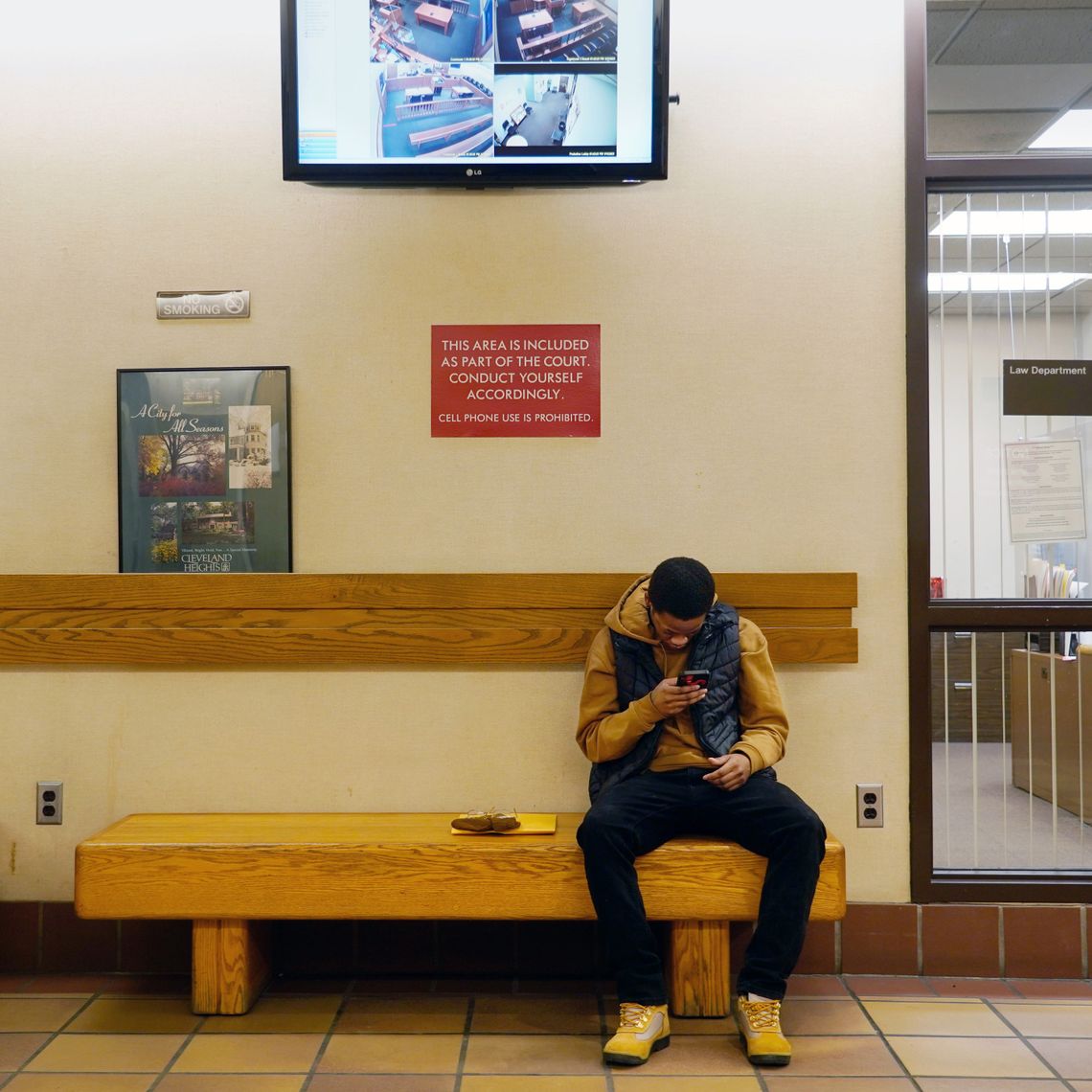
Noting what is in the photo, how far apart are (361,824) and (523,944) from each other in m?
0.64

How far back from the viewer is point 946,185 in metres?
3.11

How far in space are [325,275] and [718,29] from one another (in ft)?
4.80

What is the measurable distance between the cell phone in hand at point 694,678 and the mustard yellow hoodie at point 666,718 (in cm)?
13

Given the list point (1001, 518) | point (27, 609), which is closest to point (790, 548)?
point (1001, 518)

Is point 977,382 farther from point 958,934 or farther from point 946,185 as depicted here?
point 958,934

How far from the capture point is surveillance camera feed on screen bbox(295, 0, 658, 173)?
2.86 metres

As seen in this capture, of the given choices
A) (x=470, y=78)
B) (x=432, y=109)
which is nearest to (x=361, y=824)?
(x=432, y=109)

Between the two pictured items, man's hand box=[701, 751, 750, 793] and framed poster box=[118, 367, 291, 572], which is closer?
man's hand box=[701, 751, 750, 793]

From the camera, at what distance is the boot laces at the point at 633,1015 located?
2.51 meters

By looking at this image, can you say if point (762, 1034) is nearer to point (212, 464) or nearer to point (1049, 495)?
point (1049, 495)

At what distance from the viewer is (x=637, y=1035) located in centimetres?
249

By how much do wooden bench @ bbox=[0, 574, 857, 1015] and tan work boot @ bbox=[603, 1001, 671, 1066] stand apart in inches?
7.5

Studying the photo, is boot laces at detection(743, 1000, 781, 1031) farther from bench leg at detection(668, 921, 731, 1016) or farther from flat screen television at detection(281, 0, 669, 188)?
flat screen television at detection(281, 0, 669, 188)

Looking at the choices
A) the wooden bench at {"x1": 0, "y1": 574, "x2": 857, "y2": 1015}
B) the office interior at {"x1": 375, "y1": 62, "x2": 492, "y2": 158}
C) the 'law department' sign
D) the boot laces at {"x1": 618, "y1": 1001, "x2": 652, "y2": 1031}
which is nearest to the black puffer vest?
the wooden bench at {"x1": 0, "y1": 574, "x2": 857, "y2": 1015}
